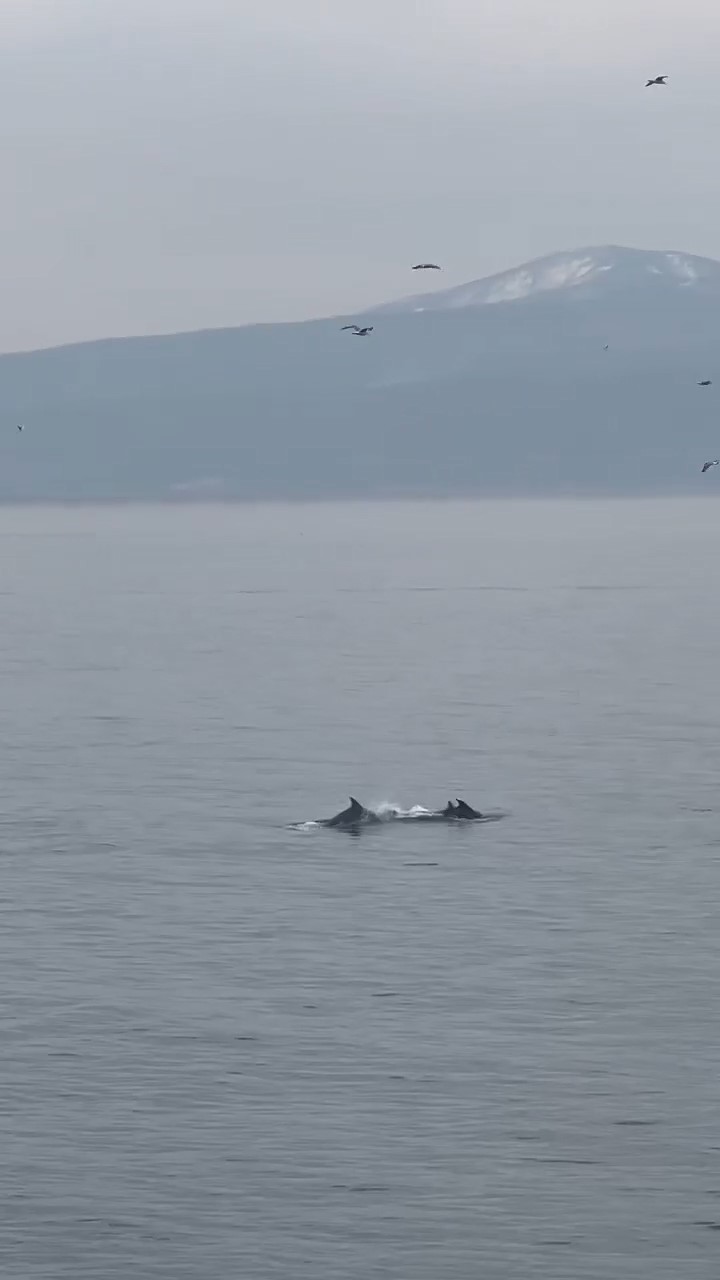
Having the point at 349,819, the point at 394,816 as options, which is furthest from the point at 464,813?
the point at 349,819

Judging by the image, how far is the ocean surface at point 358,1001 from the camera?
113 feet

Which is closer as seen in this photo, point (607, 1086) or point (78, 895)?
point (607, 1086)

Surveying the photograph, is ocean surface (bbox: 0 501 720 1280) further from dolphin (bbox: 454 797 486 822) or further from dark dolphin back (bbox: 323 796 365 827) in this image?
dark dolphin back (bbox: 323 796 365 827)

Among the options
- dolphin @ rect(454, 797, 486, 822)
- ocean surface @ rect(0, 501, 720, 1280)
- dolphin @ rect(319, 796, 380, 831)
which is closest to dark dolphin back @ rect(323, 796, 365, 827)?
dolphin @ rect(319, 796, 380, 831)

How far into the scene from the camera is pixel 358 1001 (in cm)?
4647

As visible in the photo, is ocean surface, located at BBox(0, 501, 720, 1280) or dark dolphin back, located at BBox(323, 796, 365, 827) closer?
ocean surface, located at BBox(0, 501, 720, 1280)

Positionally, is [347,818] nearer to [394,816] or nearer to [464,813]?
[394,816]

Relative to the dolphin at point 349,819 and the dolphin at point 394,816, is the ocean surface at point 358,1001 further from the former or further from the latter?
the dolphin at point 349,819

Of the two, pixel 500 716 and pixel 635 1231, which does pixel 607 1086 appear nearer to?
pixel 635 1231

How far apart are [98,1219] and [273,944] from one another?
669 inches

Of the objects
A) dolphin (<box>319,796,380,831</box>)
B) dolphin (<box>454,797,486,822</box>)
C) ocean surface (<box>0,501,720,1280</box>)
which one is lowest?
dolphin (<box>454,797,486,822</box>)

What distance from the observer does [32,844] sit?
6462 cm

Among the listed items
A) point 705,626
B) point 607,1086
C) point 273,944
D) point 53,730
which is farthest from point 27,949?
point 705,626

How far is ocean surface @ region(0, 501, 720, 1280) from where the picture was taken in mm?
34594
